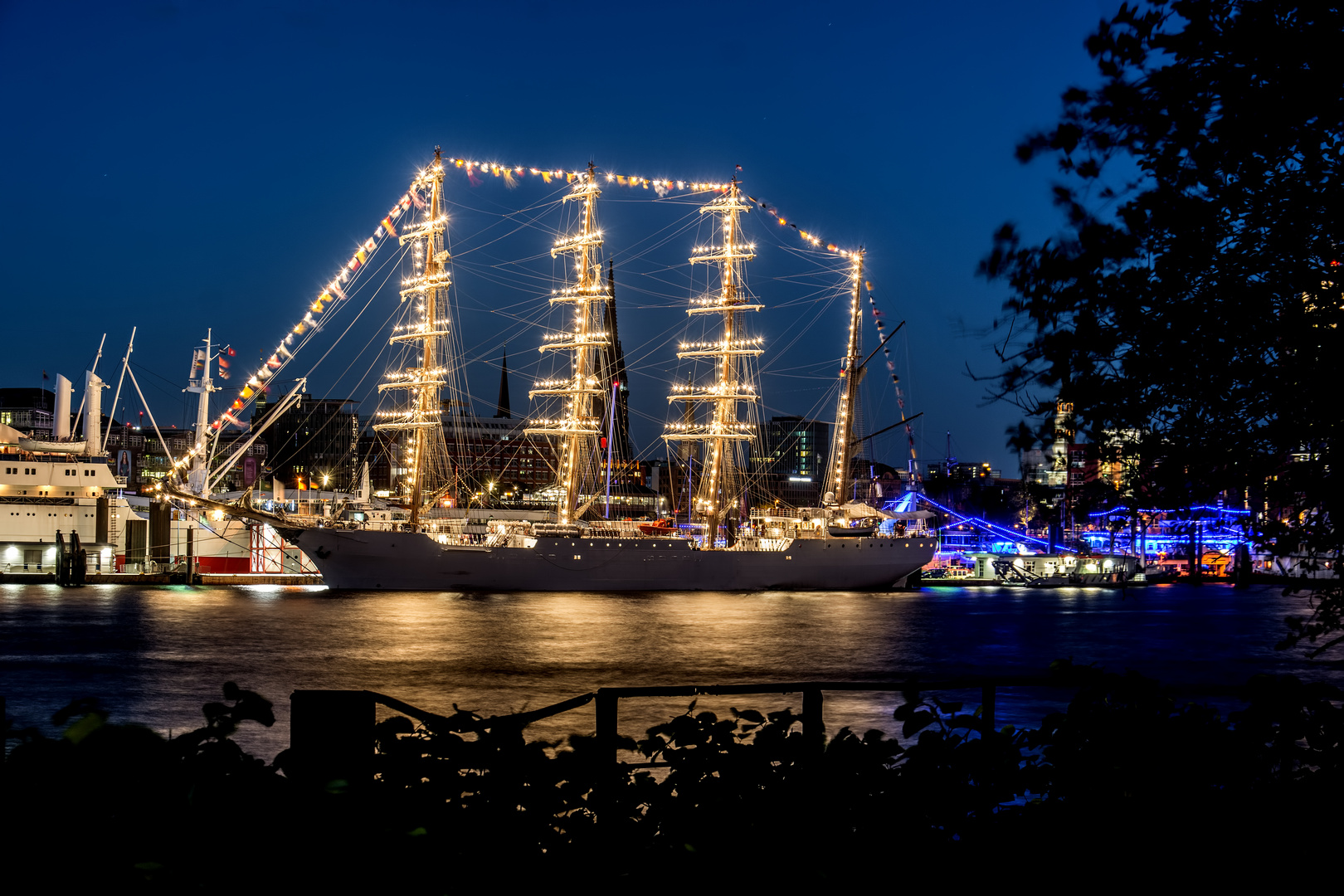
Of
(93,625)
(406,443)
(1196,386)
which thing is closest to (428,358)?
(406,443)

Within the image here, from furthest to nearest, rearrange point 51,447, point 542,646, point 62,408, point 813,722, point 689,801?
point 62,408 < point 51,447 < point 542,646 < point 813,722 < point 689,801

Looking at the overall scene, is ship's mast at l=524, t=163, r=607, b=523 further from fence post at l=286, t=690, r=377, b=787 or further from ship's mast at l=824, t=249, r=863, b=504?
fence post at l=286, t=690, r=377, b=787

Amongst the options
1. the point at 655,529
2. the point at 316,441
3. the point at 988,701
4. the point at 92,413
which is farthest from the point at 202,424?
the point at 316,441

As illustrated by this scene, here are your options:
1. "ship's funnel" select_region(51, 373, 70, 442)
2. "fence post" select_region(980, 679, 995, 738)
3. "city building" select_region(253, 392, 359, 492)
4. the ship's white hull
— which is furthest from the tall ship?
"city building" select_region(253, 392, 359, 492)

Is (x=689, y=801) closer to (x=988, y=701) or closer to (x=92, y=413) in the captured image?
(x=988, y=701)

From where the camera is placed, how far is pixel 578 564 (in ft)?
201

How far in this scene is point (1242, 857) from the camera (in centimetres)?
464

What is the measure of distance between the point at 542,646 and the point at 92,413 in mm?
57660

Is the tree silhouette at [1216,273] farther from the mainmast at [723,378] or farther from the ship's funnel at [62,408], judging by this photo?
the ship's funnel at [62,408]

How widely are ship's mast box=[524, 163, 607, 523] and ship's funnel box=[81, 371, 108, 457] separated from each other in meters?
33.1

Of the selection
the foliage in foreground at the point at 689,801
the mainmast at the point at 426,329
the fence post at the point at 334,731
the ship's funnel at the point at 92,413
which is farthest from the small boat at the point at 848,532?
the fence post at the point at 334,731

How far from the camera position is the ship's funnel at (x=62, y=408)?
263 feet

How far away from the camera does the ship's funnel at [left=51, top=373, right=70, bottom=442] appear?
8025 centimetres

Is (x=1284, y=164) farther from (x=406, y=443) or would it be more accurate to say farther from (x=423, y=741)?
(x=406, y=443)
